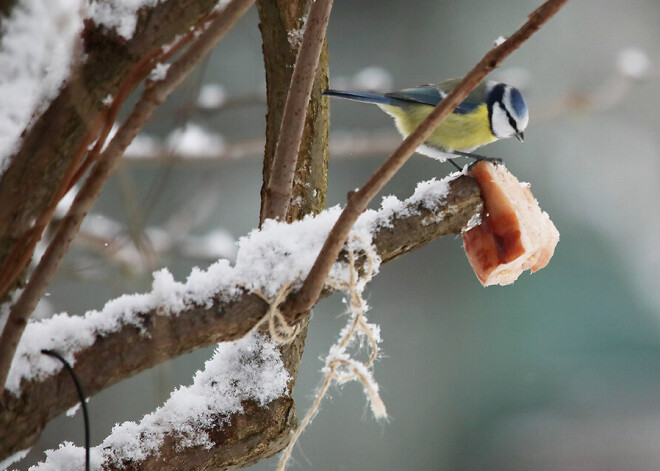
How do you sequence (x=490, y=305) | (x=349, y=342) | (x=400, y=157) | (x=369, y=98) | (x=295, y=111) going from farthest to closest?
(x=490, y=305) < (x=369, y=98) < (x=295, y=111) < (x=349, y=342) < (x=400, y=157)

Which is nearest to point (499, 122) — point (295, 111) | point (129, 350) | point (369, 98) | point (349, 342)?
point (369, 98)

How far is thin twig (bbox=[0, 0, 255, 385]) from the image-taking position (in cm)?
70

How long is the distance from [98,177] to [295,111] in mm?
415

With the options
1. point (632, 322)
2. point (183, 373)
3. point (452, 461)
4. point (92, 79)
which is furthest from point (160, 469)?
point (632, 322)

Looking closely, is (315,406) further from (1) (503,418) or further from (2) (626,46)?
(2) (626,46)

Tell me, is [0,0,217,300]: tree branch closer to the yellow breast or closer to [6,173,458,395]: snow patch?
[6,173,458,395]: snow patch

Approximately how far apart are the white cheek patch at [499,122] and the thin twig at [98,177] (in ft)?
4.10

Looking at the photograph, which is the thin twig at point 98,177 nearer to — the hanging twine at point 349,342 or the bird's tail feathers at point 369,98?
the hanging twine at point 349,342

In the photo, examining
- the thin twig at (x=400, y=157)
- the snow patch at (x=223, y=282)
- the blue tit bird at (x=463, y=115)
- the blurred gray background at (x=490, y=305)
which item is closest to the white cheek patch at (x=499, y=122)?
the blue tit bird at (x=463, y=115)

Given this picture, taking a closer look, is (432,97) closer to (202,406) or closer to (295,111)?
(295,111)

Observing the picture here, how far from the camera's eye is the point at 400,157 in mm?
809

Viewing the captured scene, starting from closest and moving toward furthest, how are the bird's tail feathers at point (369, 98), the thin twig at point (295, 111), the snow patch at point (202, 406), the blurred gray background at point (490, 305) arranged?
the snow patch at point (202, 406) < the thin twig at point (295, 111) < the bird's tail feathers at point (369, 98) < the blurred gray background at point (490, 305)

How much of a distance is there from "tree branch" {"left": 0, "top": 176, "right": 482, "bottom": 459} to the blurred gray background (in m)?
2.82

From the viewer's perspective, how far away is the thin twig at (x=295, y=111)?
102cm
